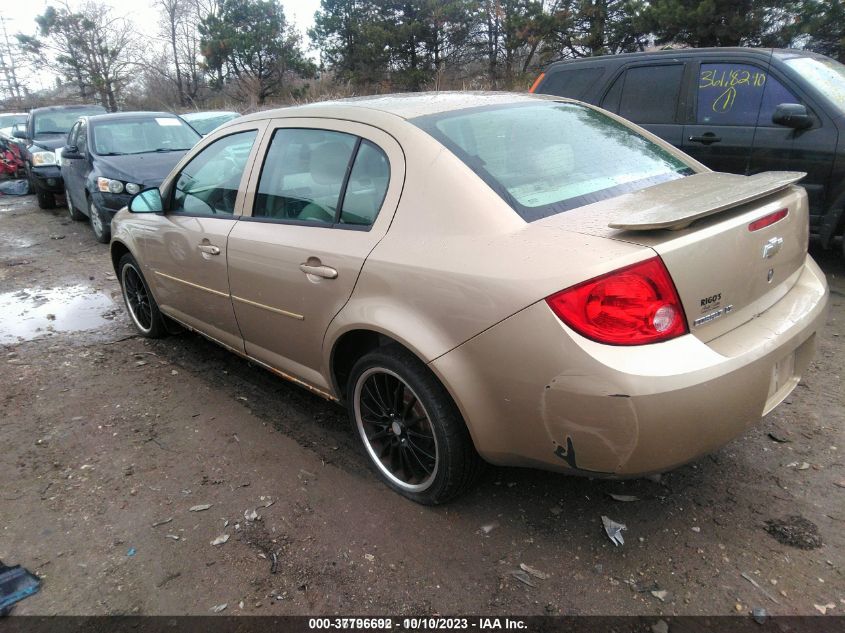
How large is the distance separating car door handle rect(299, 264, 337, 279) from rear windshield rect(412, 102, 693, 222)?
2.39 ft

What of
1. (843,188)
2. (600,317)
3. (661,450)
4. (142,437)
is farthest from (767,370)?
(843,188)

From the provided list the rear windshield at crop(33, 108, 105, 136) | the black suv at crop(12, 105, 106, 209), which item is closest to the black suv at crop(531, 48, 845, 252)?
the black suv at crop(12, 105, 106, 209)

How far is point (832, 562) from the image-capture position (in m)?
2.22

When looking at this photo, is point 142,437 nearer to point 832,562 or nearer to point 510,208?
point 510,208

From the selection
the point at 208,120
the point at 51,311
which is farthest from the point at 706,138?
the point at 208,120

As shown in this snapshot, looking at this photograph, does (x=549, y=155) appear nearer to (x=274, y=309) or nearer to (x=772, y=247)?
(x=772, y=247)

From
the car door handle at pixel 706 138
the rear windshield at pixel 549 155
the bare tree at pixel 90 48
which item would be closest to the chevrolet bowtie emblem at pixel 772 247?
the rear windshield at pixel 549 155

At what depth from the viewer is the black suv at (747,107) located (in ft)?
16.1

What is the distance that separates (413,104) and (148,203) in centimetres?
222

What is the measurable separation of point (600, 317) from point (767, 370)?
2.26 feet

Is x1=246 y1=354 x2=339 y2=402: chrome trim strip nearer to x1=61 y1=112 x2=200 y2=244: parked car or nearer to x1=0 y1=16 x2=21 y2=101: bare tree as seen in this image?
x1=61 y1=112 x2=200 y2=244: parked car

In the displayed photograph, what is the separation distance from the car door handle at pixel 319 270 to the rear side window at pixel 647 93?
4.47 metres

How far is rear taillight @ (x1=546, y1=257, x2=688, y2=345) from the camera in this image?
1.92 m

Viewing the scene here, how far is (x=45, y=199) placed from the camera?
11820 millimetres
